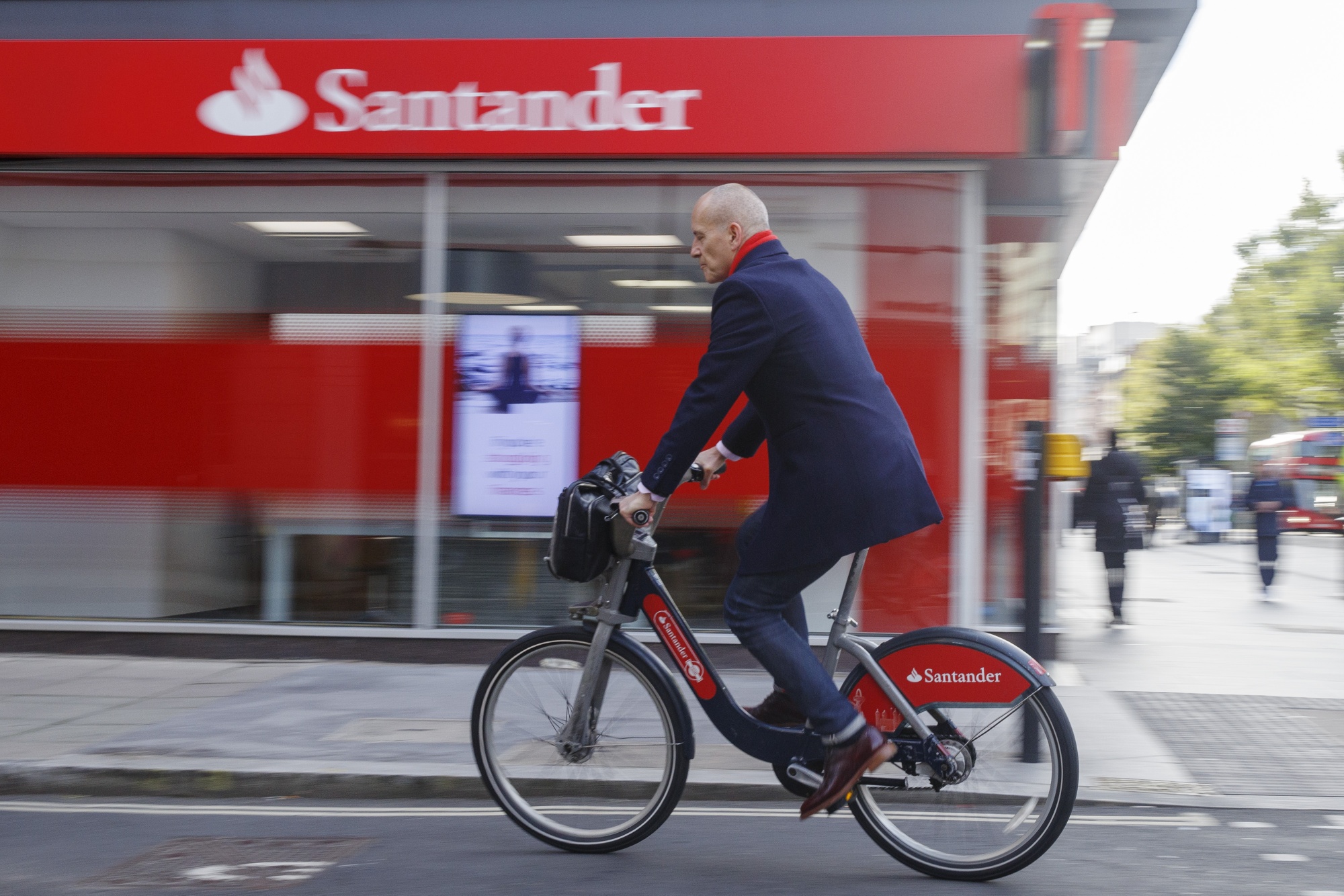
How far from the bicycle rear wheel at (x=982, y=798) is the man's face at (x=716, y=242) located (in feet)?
4.75

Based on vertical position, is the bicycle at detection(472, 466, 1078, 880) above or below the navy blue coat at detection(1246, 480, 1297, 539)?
below

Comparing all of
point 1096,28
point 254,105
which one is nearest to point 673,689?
point 1096,28

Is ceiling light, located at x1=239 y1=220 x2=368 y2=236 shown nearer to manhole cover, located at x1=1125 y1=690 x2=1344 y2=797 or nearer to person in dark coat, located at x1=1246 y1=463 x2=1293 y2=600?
manhole cover, located at x1=1125 y1=690 x2=1344 y2=797

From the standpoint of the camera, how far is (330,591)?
786 centimetres

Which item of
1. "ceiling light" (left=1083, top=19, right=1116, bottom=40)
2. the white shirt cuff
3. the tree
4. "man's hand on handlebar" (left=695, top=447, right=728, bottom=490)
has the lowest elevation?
"man's hand on handlebar" (left=695, top=447, right=728, bottom=490)

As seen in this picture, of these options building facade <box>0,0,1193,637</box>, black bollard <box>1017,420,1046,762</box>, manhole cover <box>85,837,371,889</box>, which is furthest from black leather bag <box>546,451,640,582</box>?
building facade <box>0,0,1193,637</box>

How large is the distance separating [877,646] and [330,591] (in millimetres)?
5027

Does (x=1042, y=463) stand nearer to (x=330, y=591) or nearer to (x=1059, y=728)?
(x=1059, y=728)

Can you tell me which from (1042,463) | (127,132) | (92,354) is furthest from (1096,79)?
(92,354)

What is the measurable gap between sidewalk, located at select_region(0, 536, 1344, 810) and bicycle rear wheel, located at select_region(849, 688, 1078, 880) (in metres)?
0.56

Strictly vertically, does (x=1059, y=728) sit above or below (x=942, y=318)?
below

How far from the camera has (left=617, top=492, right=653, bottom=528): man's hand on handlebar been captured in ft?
11.8

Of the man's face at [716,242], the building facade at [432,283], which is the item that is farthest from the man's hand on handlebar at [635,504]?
the building facade at [432,283]

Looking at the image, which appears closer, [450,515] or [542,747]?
[542,747]
